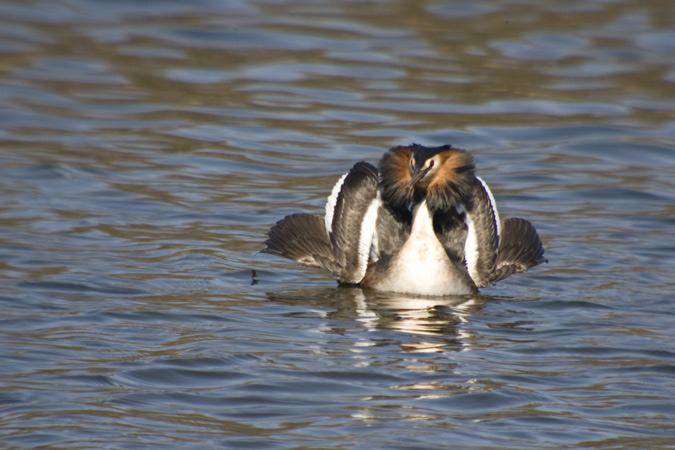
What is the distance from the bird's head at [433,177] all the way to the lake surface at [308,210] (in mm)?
814

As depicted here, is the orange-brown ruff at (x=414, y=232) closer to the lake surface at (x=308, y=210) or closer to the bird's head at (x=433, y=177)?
the bird's head at (x=433, y=177)

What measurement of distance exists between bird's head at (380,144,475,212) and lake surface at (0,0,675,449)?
0.81 meters

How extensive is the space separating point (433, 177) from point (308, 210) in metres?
2.83

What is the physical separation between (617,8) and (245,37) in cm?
631

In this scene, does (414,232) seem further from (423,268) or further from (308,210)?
(308,210)

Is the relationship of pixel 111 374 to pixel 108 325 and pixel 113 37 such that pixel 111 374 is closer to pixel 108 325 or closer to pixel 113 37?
pixel 108 325

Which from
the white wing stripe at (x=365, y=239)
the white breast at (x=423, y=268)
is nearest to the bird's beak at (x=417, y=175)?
the white breast at (x=423, y=268)

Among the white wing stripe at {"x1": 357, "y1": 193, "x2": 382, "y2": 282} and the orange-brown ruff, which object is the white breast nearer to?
the orange-brown ruff

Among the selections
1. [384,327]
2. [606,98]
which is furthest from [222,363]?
[606,98]

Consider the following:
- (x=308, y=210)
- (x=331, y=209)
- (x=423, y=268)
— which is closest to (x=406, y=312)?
(x=423, y=268)

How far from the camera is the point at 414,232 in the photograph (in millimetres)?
9352

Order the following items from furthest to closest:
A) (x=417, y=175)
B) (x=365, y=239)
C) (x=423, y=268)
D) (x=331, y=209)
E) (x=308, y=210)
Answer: (x=308, y=210)
(x=331, y=209)
(x=365, y=239)
(x=423, y=268)
(x=417, y=175)

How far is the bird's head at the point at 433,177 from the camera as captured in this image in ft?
30.8

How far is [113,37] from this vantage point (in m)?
17.8
